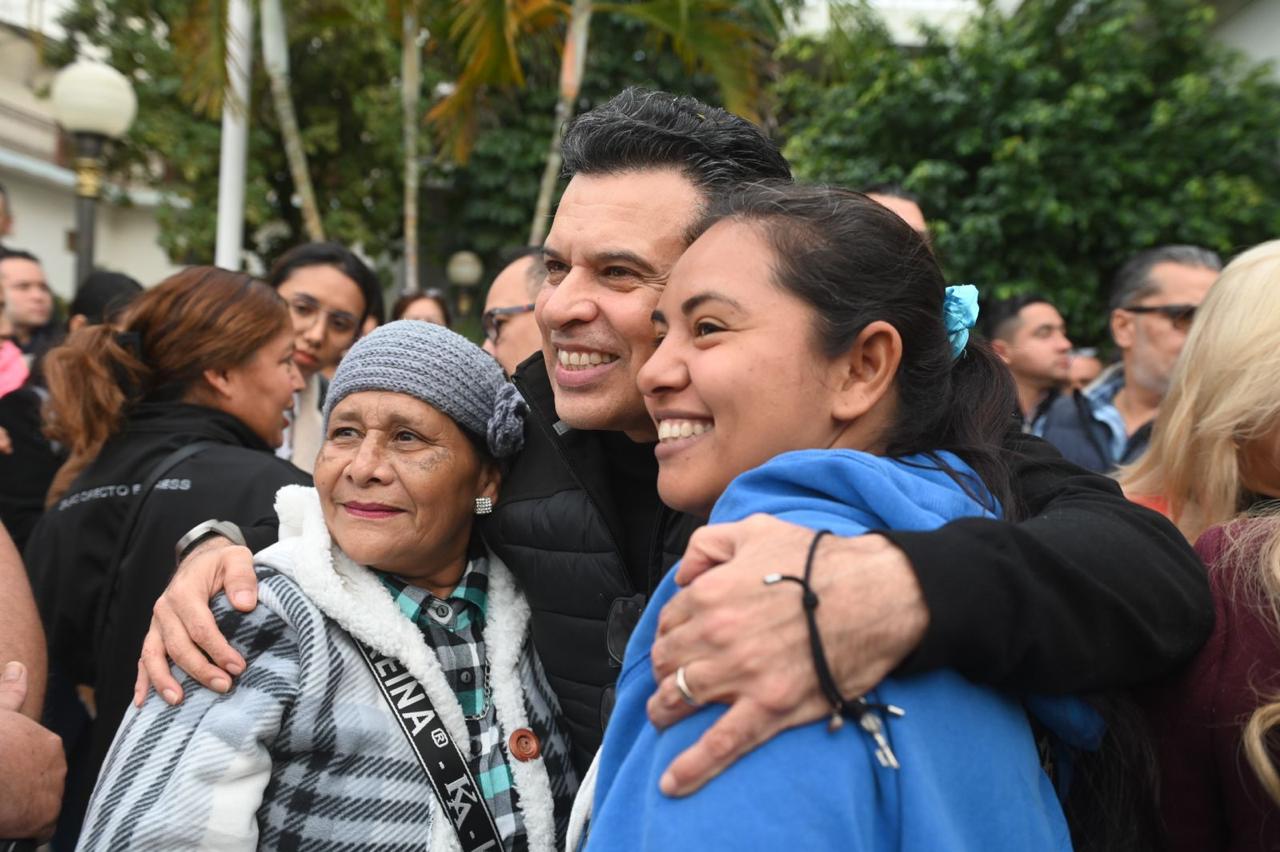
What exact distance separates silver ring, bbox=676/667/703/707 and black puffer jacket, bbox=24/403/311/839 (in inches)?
75.3

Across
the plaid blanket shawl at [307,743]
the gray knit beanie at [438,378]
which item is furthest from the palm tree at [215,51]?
the plaid blanket shawl at [307,743]

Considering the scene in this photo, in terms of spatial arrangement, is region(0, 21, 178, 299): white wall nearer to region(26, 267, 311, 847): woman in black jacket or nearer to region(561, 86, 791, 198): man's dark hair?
region(26, 267, 311, 847): woman in black jacket

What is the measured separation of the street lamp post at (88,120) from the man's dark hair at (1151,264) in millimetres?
6772

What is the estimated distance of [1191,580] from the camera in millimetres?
1512

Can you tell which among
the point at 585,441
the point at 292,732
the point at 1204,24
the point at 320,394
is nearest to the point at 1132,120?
the point at 1204,24

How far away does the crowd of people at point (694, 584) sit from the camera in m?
1.26

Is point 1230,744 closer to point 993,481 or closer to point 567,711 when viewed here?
point 993,481

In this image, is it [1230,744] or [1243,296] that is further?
[1243,296]

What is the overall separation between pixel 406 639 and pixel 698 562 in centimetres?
94

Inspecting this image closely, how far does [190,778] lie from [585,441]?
1018 mm

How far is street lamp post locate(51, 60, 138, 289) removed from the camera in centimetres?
745

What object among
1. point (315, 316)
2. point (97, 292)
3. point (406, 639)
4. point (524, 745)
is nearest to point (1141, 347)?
point (315, 316)

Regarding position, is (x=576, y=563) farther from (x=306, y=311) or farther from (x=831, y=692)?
(x=306, y=311)

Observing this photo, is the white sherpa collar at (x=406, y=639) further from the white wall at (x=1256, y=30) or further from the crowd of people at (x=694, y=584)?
the white wall at (x=1256, y=30)
